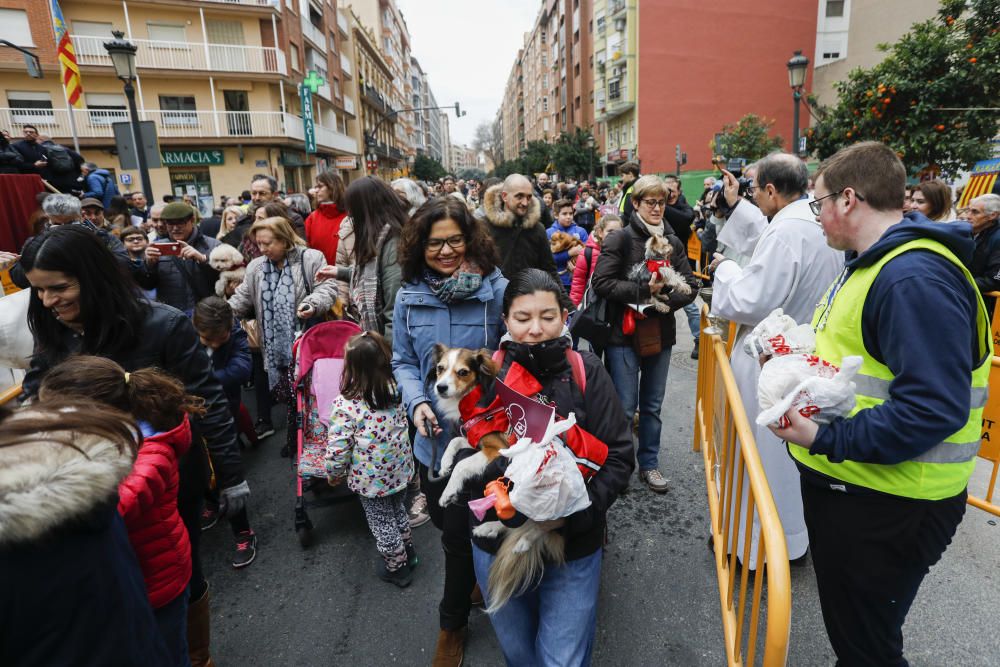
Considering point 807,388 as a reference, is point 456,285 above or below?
above

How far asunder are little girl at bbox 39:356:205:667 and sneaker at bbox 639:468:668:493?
3.05 meters

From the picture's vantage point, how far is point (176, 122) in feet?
87.8

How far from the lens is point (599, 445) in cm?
193

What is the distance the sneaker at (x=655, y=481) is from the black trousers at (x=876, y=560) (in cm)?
210

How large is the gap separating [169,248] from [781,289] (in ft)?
15.3

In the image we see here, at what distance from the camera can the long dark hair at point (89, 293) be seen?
229 cm

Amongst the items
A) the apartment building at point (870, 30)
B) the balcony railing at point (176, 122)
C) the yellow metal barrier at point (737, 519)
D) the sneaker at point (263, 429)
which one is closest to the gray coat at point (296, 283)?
the sneaker at point (263, 429)

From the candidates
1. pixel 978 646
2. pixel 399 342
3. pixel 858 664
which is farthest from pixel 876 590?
pixel 399 342

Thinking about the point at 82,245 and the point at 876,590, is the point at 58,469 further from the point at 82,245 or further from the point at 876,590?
the point at 876,590

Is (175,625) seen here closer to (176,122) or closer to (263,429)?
(263,429)

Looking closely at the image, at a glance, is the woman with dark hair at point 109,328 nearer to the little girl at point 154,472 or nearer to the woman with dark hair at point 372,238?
the little girl at point 154,472

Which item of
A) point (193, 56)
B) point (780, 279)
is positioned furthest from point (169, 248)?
point (193, 56)

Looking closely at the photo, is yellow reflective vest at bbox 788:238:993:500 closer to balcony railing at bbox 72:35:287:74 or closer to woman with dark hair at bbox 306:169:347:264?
woman with dark hair at bbox 306:169:347:264

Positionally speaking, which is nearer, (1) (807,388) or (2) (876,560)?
(1) (807,388)
